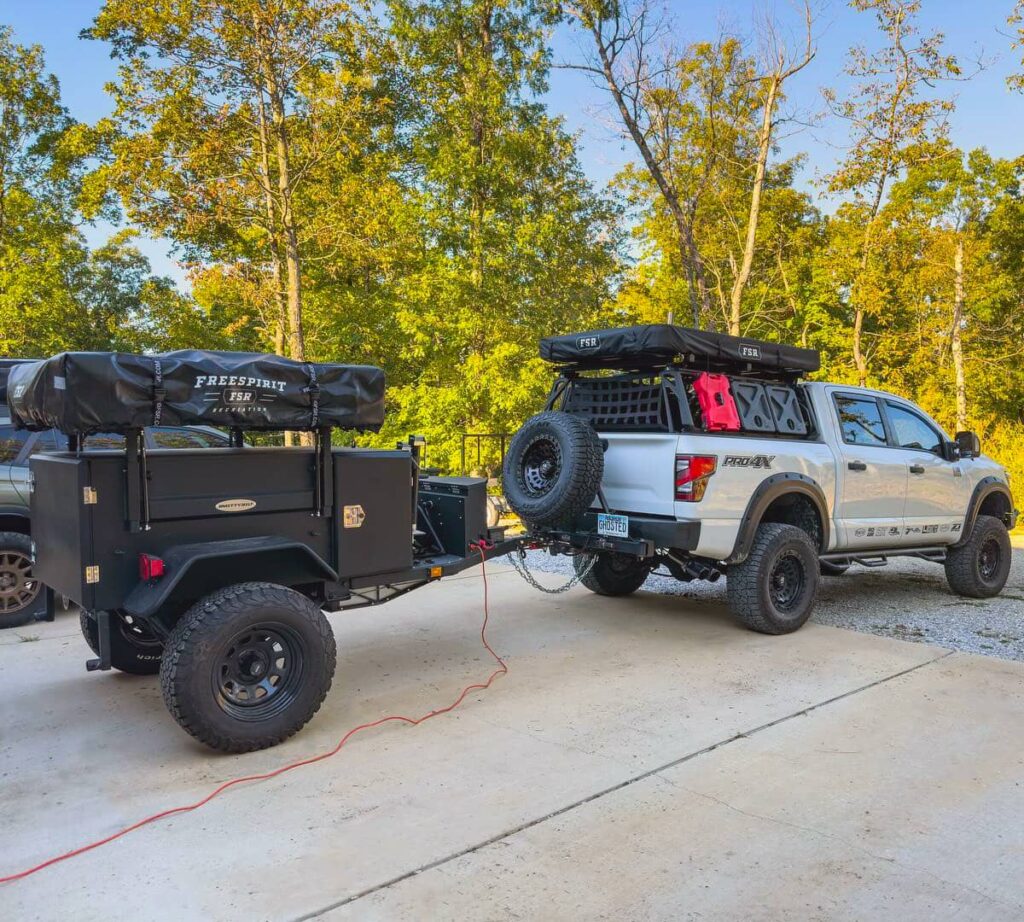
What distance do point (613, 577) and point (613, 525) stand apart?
1838mm

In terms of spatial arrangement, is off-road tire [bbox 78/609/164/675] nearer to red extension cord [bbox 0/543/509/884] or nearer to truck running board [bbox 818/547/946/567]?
red extension cord [bbox 0/543/509/884]

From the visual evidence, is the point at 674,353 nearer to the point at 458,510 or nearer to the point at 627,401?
the point at 627,401

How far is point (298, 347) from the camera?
1468cm

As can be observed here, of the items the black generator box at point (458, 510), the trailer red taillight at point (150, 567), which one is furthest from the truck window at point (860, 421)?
the trailer red taillight at point (150, 567)

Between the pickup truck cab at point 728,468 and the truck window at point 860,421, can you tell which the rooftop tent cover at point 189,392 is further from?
the truck window at point 860,421

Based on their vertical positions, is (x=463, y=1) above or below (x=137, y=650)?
above

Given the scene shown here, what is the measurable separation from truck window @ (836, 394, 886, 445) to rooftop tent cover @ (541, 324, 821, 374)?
17.4 inches

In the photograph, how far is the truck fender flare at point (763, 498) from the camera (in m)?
5.82

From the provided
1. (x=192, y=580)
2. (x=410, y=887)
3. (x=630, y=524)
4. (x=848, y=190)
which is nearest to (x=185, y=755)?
(x=192, y=580)

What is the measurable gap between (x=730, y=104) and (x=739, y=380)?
47.7 ft

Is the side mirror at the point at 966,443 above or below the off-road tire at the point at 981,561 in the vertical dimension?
above

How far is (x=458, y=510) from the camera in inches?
205

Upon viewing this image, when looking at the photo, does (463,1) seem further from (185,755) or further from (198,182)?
(185,755)

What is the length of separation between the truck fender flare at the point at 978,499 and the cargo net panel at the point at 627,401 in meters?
3.62
